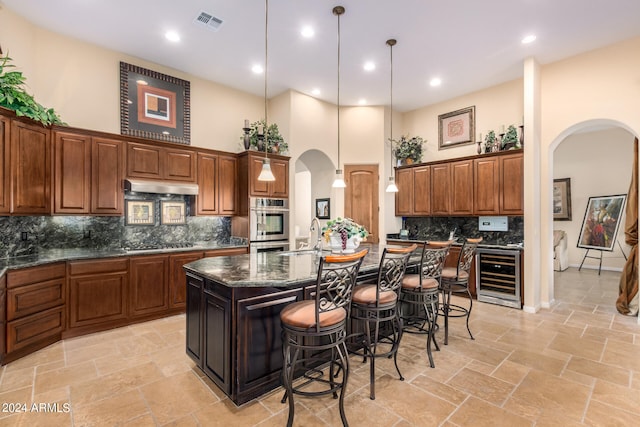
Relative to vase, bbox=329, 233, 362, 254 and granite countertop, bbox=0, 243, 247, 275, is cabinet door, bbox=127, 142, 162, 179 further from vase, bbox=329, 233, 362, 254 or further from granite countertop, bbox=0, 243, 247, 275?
vase, bbox=329, 233, 362, 254

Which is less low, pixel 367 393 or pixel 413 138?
pixel 413 138

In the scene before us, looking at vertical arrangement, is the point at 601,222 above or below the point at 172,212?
below

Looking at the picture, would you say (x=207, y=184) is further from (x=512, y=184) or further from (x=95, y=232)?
(x=512, y=184)

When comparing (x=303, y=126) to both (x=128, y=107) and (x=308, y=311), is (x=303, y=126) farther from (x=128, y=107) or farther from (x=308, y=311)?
(x=308, y=311)

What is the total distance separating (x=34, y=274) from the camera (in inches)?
120

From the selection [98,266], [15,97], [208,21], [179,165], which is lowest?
[98,266]

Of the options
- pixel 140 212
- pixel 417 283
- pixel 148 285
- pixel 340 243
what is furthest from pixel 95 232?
pixel 417 283

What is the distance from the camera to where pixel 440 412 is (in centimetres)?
216

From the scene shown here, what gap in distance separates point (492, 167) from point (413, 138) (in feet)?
5.70

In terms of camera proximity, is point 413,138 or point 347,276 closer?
point 347,276

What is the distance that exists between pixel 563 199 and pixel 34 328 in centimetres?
1024

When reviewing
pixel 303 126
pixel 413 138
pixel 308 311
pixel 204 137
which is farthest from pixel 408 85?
pixel 308 311

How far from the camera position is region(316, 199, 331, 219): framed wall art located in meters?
6.32

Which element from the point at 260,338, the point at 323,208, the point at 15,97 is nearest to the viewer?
the point at 260,338
